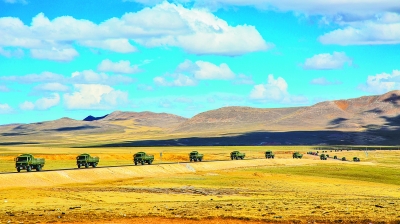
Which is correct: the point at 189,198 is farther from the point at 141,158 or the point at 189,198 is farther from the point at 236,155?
the point at 236,155

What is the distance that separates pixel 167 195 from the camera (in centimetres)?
5209

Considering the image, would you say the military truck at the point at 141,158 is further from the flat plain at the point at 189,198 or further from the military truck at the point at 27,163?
the military truck at the point at 27,163

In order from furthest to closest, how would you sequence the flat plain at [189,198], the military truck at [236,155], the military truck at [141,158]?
the military truck at [236,155], the military truck at [141,158], the flat plain at [189,198]

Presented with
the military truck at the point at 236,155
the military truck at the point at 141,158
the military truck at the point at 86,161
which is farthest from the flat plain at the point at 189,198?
the military truck at the point at 236,155

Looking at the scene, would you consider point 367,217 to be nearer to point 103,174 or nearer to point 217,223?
point 217,223

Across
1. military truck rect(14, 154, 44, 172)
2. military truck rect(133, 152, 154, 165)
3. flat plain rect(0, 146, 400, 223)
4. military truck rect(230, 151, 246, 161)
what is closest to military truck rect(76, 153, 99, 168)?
flat plain rect(0, 146, 400, 223)

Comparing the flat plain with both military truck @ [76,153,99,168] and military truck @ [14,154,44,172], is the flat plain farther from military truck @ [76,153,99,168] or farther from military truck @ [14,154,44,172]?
military truck @ [76,153,99,168]

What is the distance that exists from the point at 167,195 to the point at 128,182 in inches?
630

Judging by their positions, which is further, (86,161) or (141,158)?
(141,158)

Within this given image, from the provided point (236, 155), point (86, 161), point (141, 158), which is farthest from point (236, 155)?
point (86, 161)

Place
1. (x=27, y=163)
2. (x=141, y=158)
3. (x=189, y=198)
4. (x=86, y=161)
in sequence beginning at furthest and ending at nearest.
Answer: (x=141, y=158), (x=86, y=161), (x=27, y=163), (x=189, y=198)

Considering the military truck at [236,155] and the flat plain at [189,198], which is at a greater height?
the military truck at [236,155]

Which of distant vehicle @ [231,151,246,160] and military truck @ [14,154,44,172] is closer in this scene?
military truck @ [14,154,44,172]

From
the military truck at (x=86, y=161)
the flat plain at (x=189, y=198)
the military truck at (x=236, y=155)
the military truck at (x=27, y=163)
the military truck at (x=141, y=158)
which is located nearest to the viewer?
the flat plain at (x=189, y=198)
